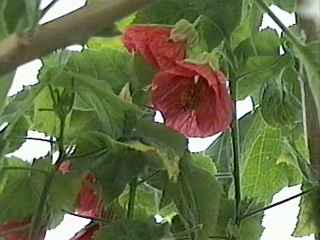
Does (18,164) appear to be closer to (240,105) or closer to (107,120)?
(107,120)

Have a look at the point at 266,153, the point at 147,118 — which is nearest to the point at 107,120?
the point at 147,118

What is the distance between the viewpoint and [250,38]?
513 mm

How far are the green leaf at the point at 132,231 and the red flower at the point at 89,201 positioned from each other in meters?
0.03

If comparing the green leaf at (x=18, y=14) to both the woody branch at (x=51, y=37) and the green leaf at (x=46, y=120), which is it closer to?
the woody branch at (x=51, y=37)

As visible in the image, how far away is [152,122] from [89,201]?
61mm

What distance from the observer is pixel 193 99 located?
18.7 inches

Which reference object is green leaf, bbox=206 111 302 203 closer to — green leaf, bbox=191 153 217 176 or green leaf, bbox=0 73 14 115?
green leaf, bbox=191 153 217 176

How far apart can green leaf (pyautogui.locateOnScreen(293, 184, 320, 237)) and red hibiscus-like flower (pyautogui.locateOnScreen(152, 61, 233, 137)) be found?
62 mm

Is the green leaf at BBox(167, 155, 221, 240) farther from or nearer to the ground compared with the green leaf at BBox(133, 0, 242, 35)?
nearer to the ground

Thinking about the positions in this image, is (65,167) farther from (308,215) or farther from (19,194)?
(308,215)

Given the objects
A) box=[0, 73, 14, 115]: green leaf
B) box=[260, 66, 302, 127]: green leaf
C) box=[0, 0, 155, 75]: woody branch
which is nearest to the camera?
box=[0, 0, 155, 75]: woody branch

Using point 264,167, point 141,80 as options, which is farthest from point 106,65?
point 264,167

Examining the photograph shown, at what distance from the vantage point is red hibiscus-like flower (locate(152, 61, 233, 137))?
1.46ft

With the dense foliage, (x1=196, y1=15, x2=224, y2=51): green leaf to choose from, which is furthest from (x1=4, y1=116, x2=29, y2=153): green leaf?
(x1=196, y1=15, x2=224, y2=51): green leaf
